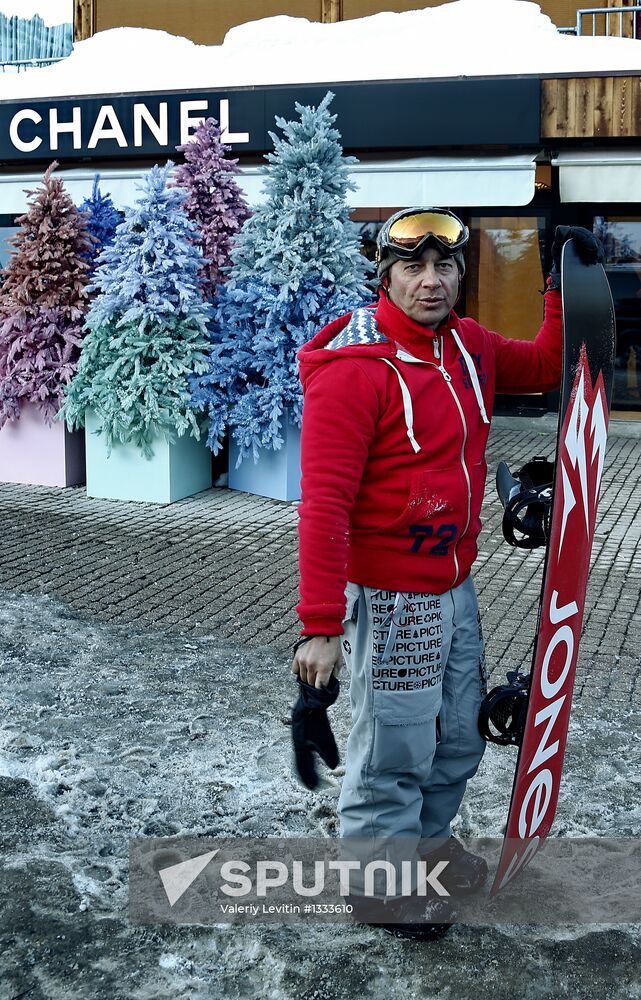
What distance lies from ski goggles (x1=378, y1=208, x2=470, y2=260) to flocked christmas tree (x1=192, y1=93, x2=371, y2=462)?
547cm

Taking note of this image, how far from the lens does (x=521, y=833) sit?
2.75 metres

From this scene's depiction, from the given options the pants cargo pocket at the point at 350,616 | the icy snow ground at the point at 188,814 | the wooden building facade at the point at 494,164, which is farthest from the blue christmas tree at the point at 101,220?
the pants cargo pocket at the point at 350,616

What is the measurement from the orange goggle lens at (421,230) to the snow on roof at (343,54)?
31.7 feet

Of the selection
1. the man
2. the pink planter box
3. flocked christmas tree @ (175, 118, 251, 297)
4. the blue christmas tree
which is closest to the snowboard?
the man

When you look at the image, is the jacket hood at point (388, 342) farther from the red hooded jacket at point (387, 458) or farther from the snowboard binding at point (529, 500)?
the snowboard binding at point (529, 500)

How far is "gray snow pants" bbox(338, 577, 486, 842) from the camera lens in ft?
8.87

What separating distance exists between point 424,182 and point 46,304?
Answer: 15.4 feet

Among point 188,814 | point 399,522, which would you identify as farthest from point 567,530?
point 188,814

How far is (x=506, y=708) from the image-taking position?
9.15 feet

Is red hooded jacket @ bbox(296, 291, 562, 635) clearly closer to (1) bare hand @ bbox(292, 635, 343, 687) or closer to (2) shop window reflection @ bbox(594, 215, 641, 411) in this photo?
(1) bare hand @ bbox(292, 635, 343, 687)

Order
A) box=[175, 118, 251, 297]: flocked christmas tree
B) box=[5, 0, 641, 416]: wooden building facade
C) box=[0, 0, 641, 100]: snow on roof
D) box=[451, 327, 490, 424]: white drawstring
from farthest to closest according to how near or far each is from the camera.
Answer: box=[0, 0, 641, 100]: snow on roof
box=[5, 0, 641, 416]: wooden building facade
box=[175, 118, 251, 297]: flocked christmas tree
box=[451, 327, 490, 424]: white drawstring

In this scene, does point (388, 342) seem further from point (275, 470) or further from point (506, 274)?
point (506, 274)

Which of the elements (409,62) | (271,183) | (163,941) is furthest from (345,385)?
(409,62)

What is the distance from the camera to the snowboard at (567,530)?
8.33 ft
